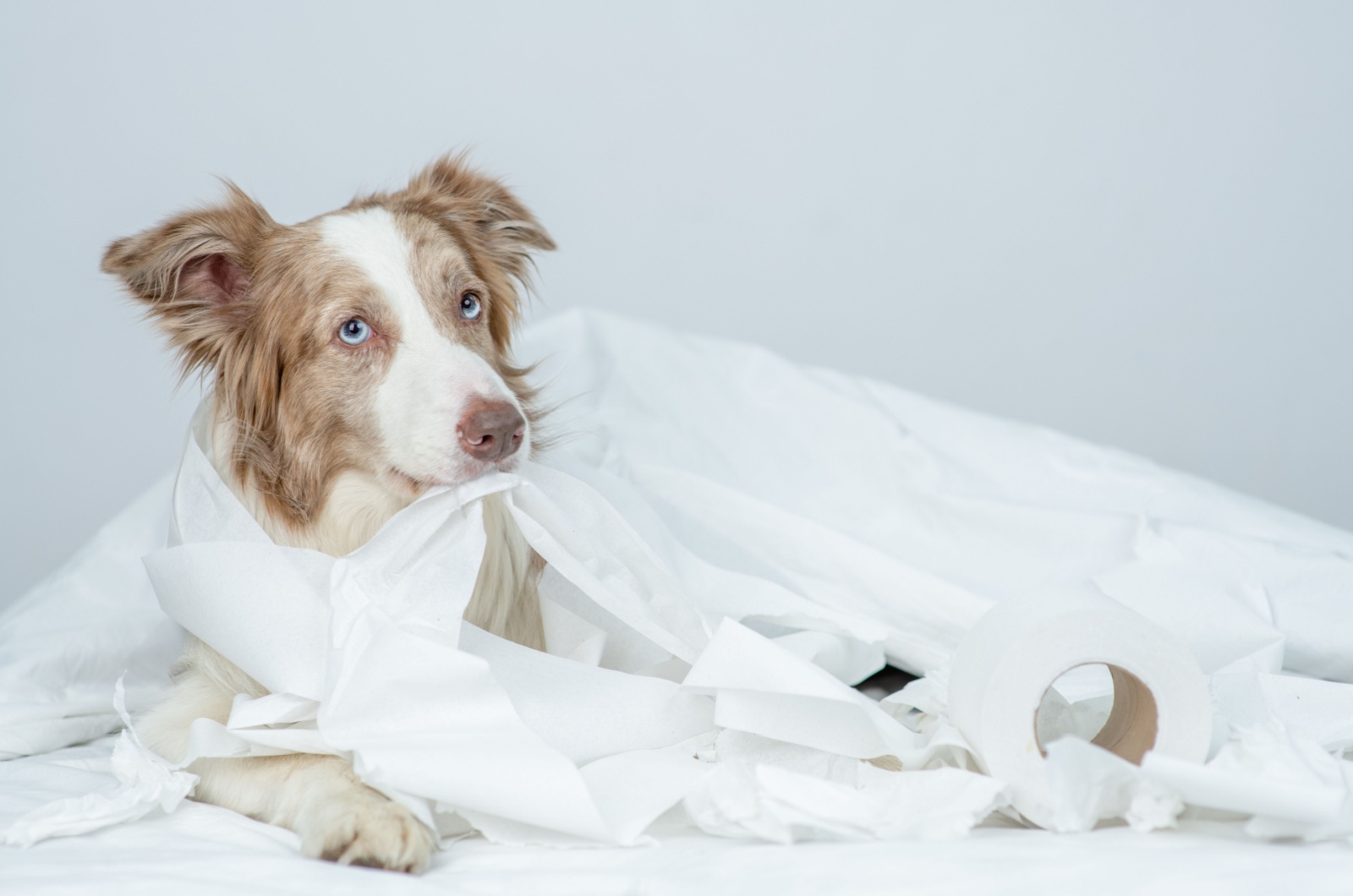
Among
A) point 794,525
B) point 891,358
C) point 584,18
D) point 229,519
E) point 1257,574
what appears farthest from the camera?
point 891,358

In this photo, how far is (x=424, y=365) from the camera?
2092 mm

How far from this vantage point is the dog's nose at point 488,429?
1.97 meters

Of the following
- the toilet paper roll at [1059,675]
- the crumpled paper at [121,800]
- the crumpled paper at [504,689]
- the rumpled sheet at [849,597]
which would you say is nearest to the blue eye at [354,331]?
the crumpled paper at [504,689]

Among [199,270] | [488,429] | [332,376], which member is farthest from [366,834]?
[199,270]

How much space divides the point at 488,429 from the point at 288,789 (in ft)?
2.14

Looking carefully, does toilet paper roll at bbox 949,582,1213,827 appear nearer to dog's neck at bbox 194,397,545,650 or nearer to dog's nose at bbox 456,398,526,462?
dog's nose at bbox 456,398,526,462

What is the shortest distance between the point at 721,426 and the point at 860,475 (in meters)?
0.43

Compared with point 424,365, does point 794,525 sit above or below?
below

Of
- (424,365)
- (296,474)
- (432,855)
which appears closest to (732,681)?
(432,855)

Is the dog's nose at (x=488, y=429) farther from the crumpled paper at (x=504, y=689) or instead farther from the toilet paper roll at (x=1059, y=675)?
the toilet paper roll at (x=1059, y=675)

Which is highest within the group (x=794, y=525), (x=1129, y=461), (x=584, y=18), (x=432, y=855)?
(x=584, y=18)

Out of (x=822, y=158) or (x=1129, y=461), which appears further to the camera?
(x=822, y=158)

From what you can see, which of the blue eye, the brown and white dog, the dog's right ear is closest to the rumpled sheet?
the brown and white dog

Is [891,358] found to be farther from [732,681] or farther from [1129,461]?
[732,681]
